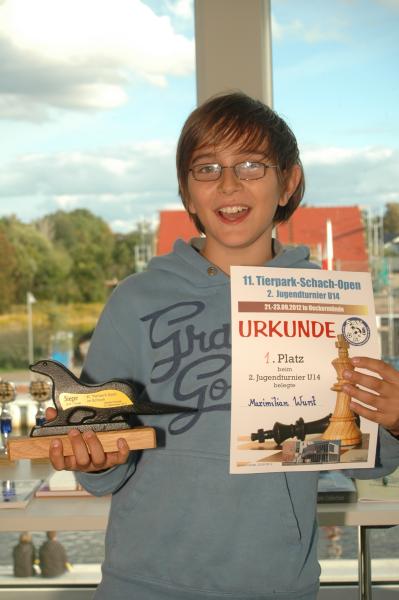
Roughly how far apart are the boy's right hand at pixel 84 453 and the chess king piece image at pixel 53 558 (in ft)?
6.43

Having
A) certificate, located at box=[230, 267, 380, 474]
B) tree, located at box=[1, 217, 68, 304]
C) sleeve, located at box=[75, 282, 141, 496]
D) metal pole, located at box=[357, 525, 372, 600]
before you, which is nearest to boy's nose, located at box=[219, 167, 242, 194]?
certificate, located at box=[230, 267, 380, 474]

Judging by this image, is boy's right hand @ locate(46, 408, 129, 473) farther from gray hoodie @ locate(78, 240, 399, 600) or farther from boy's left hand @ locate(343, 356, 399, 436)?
boy's left hand @ locate(343, 356, 399, 436)

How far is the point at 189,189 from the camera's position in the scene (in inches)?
62.4

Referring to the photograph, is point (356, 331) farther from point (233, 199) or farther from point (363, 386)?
point (233, 199)

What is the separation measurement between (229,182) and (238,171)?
0.12 ft

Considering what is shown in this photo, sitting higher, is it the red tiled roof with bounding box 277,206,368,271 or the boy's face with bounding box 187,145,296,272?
the red tiled roof with bounding box 277,206,368,271

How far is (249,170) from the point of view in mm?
1530

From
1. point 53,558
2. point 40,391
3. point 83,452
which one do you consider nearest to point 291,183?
point 83,452

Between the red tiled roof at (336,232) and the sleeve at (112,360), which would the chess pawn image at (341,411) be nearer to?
the sleeve at (112,360)

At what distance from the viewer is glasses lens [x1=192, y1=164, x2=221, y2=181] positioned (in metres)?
1.52

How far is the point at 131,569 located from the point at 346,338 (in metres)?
0.55

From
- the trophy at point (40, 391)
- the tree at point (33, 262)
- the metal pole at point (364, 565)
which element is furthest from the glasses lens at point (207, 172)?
the tree at point (33, 262)

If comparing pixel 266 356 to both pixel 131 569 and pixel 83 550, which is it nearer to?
pixel 131 569

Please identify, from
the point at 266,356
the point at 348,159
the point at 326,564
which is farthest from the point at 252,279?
the point at 326,564
